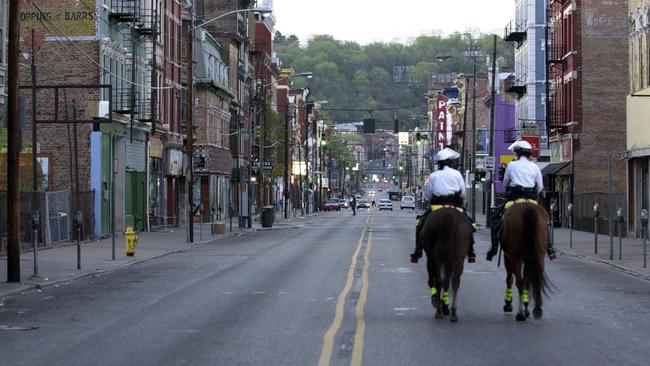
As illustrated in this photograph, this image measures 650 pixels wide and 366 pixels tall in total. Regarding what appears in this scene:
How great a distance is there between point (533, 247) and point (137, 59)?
137ft

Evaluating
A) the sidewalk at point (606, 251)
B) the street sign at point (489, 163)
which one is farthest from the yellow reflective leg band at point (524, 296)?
the street sign at point (489, 163)

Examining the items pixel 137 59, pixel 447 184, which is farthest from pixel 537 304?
pixel 137 59

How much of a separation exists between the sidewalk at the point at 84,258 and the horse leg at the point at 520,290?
9885 mm

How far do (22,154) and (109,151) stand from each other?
5006 millimetres

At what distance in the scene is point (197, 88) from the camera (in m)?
76.7

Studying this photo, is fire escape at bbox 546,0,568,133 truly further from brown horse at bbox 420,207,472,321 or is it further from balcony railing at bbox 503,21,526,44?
brown horse at bbox 420,207,472,321

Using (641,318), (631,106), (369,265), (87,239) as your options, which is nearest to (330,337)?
(641,318)

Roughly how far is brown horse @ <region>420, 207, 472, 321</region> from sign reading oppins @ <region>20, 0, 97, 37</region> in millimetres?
34989

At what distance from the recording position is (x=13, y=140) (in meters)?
24.9

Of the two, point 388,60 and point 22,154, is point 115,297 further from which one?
point 388,60

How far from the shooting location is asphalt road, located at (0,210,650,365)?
1334 centimetres

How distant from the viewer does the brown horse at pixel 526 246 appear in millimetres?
16812

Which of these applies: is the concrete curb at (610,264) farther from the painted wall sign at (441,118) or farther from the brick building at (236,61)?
the painted wall sign at (441,118)

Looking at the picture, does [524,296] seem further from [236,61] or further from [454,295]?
[236,61]
